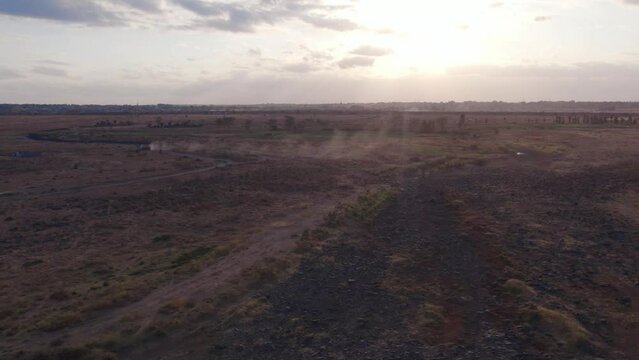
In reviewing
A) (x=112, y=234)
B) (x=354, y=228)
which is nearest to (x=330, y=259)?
(x=354, y=228)

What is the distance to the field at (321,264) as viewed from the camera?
52.4ft

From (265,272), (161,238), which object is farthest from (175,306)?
(161,238)

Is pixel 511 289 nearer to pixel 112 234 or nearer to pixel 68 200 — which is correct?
pixel 112 234

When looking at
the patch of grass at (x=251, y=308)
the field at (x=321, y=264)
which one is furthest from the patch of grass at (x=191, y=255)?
the patch of grass at (x=251, y=308)

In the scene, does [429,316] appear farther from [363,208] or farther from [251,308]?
[363,208]

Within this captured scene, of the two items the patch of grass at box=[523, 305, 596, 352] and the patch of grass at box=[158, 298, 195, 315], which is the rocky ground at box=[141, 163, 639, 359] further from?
the patch of grass at box=[158, 298, 195, 315]

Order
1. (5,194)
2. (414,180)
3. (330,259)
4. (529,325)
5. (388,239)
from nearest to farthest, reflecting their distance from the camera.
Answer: (529,325)
(330,259)
(388,239)
(5,194)
(414,180)

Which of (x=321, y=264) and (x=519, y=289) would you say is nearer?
(x=519, y=289)

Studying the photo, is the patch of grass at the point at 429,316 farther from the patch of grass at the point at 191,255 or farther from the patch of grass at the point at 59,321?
the patch of grass at the point at 191,255

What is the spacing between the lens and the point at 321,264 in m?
23.0

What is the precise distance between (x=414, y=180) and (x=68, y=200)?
24.6m

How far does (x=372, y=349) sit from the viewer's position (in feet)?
50.3

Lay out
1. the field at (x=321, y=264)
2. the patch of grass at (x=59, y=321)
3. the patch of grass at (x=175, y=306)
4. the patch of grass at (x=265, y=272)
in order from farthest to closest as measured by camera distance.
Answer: the patch of grass at (x=265, y=272)
the patch of grass at (x=175, y=306)
the patch of grass at (x=59, y=321)
the field at (x=321, y=264)

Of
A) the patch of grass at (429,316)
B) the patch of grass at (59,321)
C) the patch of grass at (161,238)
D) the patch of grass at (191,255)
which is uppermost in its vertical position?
the patch of grass at (429,316)
